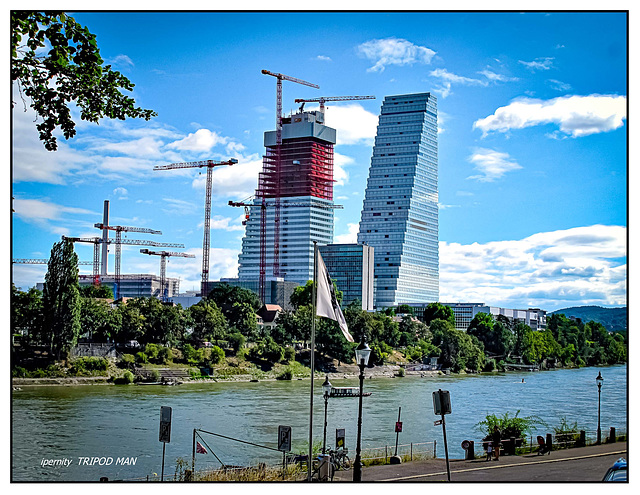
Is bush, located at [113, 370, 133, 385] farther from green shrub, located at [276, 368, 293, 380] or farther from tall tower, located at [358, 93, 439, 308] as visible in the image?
tall tower, located at [358, 93, 439, 308]

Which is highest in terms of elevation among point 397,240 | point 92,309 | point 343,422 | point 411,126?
point 411,126

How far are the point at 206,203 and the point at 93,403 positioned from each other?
74.5 metres

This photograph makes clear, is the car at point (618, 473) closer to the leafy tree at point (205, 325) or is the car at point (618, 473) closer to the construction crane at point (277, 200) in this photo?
the leafy tree at point (205, 325)

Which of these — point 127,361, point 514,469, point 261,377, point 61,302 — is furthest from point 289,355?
point 514,469

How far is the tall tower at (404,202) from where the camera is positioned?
124 m

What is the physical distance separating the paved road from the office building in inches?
3713

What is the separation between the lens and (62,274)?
4509 centimetres

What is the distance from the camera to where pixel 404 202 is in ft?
415

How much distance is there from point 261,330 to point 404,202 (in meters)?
65.6

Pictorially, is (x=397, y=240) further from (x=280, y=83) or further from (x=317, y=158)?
(x=280, y=83)

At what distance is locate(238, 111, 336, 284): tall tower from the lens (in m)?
128

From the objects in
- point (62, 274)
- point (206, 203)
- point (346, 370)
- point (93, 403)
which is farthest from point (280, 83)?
point (93, 403)

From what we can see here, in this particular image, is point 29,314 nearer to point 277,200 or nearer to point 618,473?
point 618,473

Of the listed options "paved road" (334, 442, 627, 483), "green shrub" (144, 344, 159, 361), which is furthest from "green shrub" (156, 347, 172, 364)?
"paved road" (334, 442, 627, 483)
